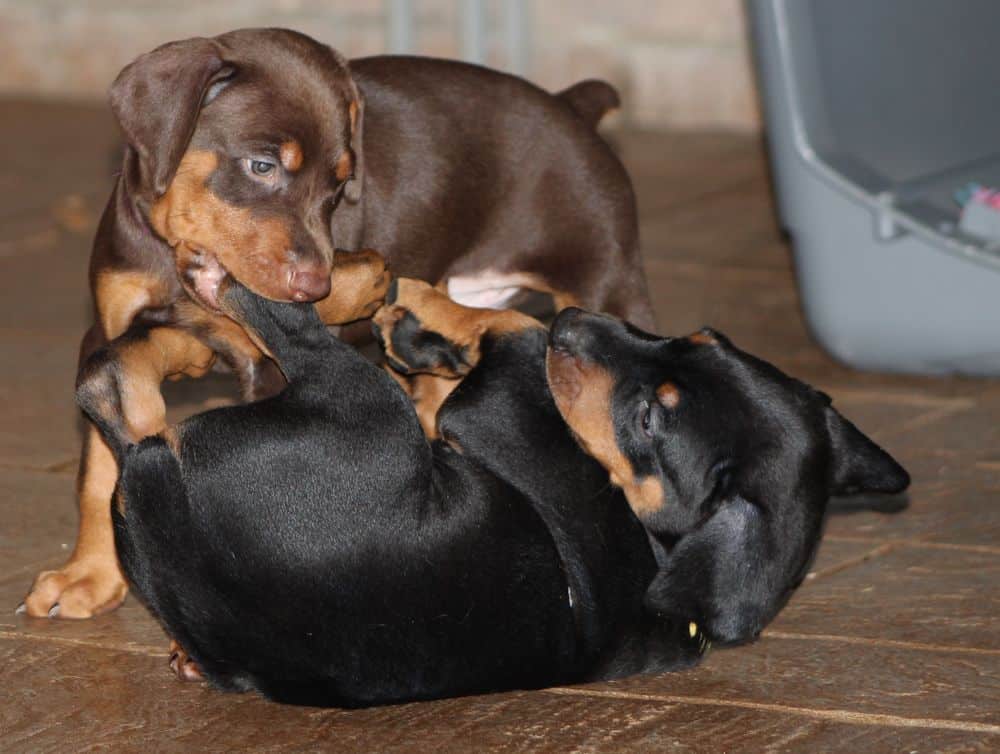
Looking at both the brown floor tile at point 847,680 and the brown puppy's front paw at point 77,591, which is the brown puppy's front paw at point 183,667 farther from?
the brown floor tile at point 847,680

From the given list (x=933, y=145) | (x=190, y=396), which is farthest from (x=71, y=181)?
(x=933, y=145)

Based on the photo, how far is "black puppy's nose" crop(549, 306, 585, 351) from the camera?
12.8 ft

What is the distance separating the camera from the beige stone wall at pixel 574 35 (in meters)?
10.4

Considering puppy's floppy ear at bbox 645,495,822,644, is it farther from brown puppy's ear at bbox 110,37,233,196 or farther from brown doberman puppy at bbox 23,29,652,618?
brown puppy's ear at bbox 110,37,233,196

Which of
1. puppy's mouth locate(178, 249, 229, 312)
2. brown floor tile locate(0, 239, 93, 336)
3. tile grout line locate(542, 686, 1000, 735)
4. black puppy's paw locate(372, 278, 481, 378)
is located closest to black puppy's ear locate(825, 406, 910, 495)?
tile grout line locate(542, 686, 1000, 735)

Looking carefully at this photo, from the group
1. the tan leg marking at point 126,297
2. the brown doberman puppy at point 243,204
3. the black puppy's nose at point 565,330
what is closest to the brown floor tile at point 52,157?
the brown doberman puppy at point 243,204

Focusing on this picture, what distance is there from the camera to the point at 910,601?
4199 millimetres

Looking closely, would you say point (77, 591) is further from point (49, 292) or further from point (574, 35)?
point (574, 35)

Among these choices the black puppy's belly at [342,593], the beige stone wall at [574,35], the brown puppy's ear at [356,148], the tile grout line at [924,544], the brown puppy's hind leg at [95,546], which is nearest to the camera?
the black puppy's belly at [342,593]

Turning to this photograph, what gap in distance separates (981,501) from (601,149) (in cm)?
149

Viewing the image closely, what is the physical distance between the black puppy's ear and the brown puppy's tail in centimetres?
165

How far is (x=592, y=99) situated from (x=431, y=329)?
145 centimetres

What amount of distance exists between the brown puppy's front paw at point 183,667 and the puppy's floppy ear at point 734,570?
975 millimetres

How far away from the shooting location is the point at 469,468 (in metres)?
3.64
